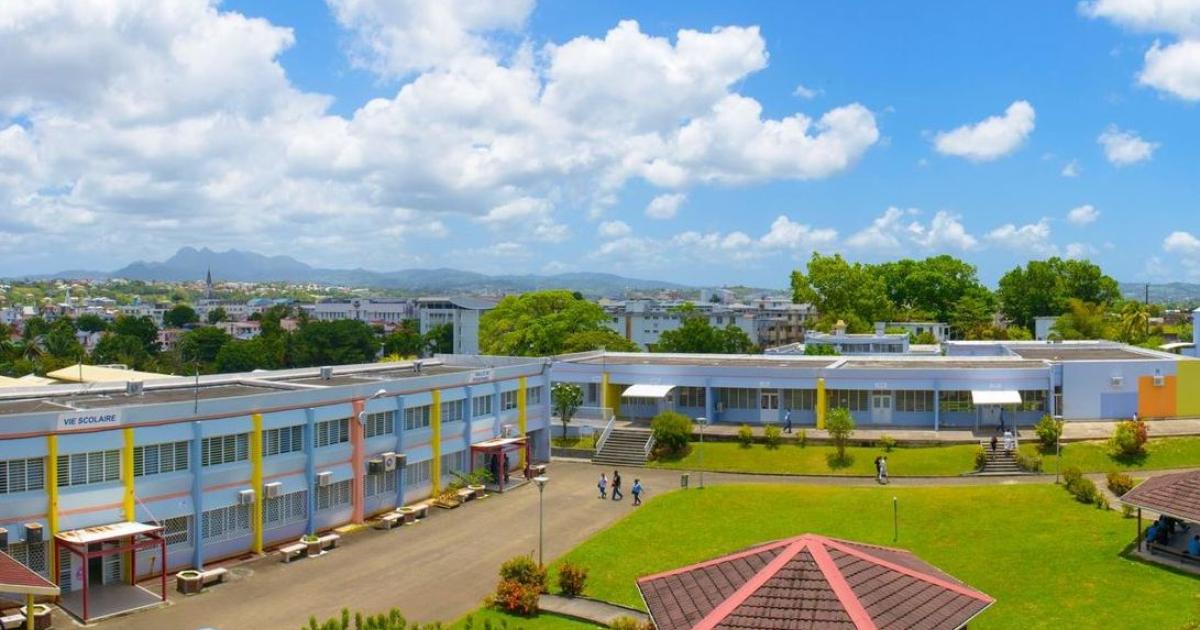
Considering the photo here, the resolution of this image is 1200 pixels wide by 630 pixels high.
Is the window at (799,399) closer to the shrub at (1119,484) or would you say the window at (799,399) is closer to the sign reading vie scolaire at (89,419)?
the shrub at (1119,484)

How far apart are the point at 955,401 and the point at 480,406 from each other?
23.8m

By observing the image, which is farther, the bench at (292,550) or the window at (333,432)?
the window at (333,432)

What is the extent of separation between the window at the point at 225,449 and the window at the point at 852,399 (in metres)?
29.4

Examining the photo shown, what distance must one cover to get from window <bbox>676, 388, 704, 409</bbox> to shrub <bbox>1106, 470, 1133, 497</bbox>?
→ 20.9 metres

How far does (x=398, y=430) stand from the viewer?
35.6 m

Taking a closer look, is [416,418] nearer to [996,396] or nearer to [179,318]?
[996,396]

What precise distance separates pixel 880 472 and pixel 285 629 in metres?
24.7

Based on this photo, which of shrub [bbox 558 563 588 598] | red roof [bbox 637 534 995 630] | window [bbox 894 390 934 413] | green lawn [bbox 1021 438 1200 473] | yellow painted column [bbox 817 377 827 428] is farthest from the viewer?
yellow painted column [bbox 817 377 827 428]

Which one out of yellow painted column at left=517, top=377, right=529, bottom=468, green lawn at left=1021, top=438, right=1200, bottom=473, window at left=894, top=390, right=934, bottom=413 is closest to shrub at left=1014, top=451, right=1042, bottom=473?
green lawn at left=1021, top=438, right=1200, bottom=473

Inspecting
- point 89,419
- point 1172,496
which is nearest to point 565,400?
point 89,419

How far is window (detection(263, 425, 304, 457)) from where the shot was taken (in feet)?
99.5

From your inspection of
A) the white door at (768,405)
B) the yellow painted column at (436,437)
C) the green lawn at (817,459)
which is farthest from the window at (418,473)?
the white door at (768,405)

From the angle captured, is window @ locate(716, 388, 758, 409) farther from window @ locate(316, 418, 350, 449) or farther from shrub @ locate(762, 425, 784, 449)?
window @ locate(316, 418, 350, 449)

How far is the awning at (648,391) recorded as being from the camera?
47.8 m
